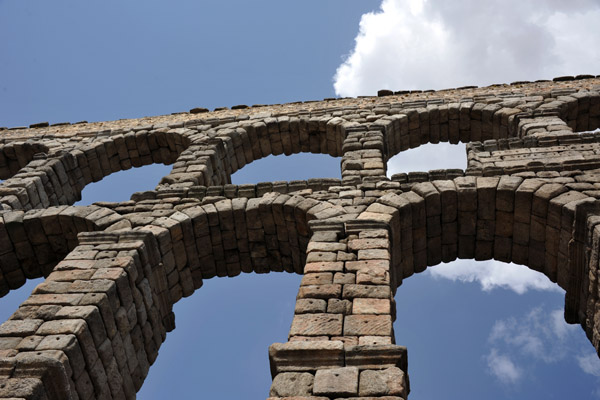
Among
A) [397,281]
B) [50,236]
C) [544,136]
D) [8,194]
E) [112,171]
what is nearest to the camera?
[397,281]

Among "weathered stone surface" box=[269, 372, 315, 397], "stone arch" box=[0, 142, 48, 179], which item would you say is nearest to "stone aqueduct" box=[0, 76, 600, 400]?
"weathered stone surface" box=[269, 372, 315, 397]

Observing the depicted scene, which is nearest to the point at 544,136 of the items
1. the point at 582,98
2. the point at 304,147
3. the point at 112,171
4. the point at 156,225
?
the point at 582,98

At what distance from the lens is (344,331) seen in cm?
534

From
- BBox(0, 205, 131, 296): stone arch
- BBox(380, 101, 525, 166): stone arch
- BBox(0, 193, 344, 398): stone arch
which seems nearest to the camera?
BBox(0, 193, 344, 398): stone arch

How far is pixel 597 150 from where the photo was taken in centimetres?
862

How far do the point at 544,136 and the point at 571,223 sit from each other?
2.95m

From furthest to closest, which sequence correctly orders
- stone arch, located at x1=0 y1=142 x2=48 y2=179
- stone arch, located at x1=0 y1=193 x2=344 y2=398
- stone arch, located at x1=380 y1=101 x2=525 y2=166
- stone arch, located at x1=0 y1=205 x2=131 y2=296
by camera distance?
stone arch, located at x1=0 y1=142 x2=48 y2=179 < stone arch, located at x1=380 y1=101 x2=525 y2=166 < stone arch, located at x1=0 y1=205 x2=131 y2=296 < stone arch, located at x1=0 y1=193 x2=344 y2=398

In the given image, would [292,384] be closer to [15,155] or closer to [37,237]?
[37,237]

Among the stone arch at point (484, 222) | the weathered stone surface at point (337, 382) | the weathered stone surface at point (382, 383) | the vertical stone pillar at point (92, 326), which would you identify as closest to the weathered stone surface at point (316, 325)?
the weathered stone surface at point (337, 382)

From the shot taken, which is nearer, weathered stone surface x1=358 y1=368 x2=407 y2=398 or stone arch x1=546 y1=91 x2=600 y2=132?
weathered stone surface x1=358 y1=368 x2=407 y2=398

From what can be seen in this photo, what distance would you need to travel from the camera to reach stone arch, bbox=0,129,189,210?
10.6 meters

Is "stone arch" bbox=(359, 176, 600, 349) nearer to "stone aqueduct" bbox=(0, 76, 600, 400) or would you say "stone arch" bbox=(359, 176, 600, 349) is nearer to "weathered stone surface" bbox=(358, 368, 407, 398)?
"stone aqueduct" bbox=(0, 76, 600, 400)

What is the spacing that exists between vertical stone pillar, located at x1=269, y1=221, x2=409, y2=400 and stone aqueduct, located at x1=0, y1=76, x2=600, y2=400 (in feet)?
0.06

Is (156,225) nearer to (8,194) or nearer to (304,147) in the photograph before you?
(8,194)
